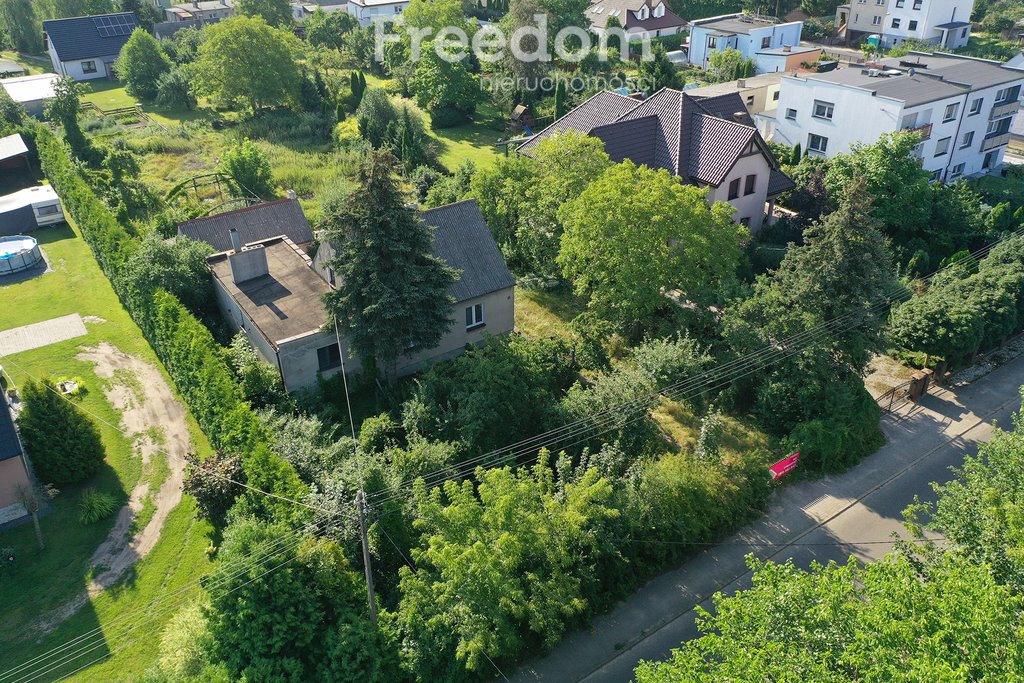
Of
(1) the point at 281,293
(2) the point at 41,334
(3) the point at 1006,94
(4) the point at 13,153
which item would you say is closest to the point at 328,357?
(1) the point at 281,293

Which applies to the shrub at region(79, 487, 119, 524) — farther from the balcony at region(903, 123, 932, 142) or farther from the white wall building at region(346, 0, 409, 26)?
the white wall building at region(346, 0, 409, 26)

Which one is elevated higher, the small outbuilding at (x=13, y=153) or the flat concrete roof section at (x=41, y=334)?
the small outbuilding at (x=13, y=153)

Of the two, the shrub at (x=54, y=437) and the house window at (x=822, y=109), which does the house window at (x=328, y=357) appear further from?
the house window at (x=822, y=109)

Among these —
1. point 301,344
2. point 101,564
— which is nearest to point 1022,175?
point 301,344

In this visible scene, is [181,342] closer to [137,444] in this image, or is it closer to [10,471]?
[137,444]

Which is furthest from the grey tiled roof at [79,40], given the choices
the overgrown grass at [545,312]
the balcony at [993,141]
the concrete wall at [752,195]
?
the balcony at [993,141]

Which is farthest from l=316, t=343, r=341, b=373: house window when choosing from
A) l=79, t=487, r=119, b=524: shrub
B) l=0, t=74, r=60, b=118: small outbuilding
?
l=0, t=74, r=60, b=118: small outbuilding
